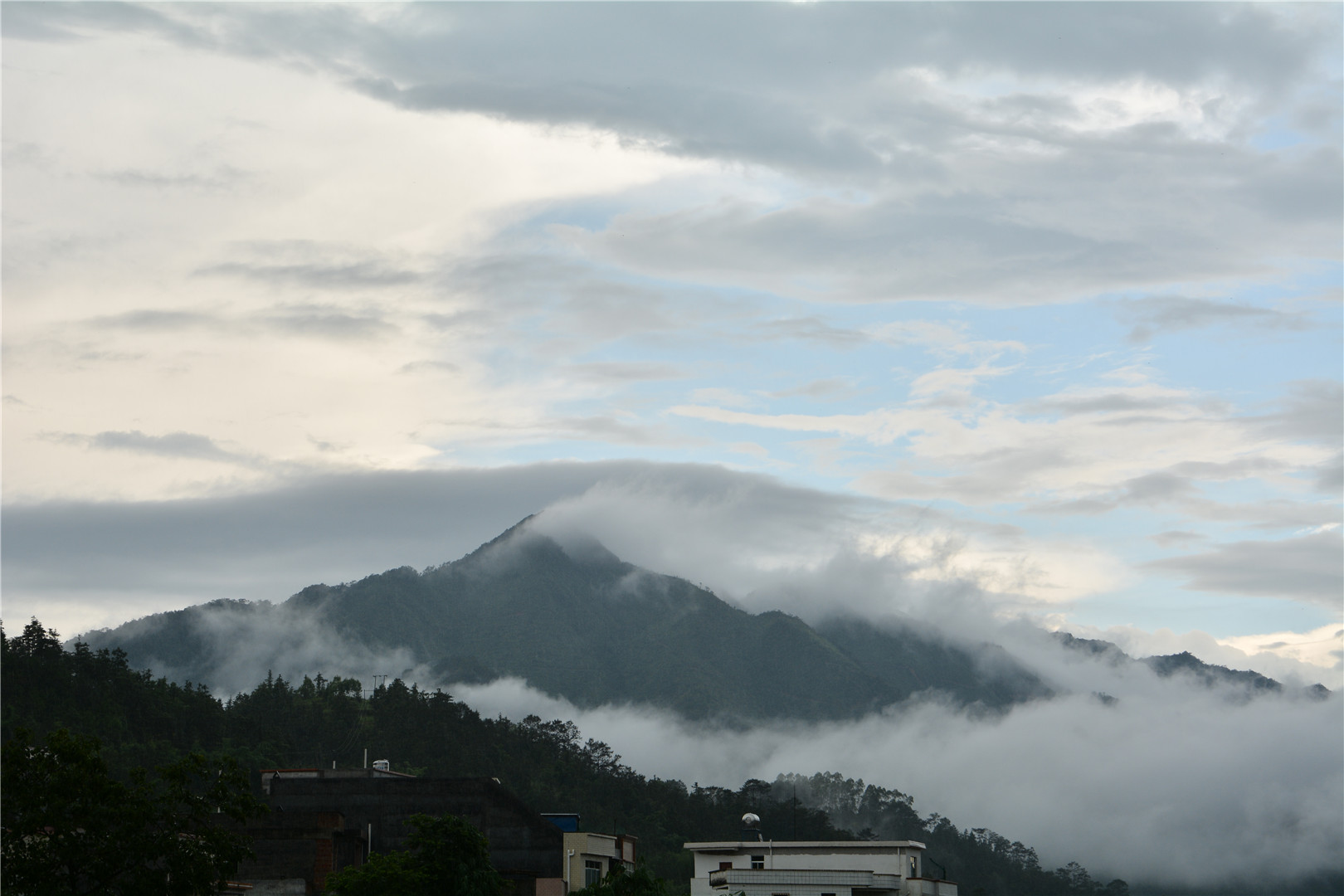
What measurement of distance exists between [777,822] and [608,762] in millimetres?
23828

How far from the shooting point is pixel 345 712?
598 feet

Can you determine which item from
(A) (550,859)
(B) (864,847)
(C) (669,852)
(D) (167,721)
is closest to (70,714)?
(D) (167,721)

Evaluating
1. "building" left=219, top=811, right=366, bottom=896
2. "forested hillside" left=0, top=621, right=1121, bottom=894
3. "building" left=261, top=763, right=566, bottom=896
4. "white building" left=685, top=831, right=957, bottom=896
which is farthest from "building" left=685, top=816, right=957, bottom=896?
"forested hillside" left=0, top=621, right=1121, bottom=894

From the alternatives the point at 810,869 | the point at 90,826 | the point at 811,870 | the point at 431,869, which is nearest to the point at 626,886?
the point at 431,869

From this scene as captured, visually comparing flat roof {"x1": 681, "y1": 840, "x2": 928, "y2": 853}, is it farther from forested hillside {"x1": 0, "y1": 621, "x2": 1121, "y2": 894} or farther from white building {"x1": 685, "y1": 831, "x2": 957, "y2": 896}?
forested hillside {"x1": 0, "y1": 621, "x2": 1121, "y2": 894}

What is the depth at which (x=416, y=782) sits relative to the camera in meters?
86.5

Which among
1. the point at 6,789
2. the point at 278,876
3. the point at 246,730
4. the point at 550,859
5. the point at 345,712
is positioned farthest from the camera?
the point at 345,712

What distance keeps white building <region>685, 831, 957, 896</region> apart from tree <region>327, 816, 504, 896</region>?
71.6ft

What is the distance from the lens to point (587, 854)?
85.8 meters

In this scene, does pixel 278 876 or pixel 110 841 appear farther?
pixel 278 876

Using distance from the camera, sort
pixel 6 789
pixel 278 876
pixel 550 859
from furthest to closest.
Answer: pixel 550 859 < pixel 278 876 < pixel 6 789

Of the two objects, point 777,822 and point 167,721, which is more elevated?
point 167,721

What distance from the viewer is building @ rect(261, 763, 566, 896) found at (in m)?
83.0

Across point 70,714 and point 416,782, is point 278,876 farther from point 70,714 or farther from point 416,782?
point 70,714
